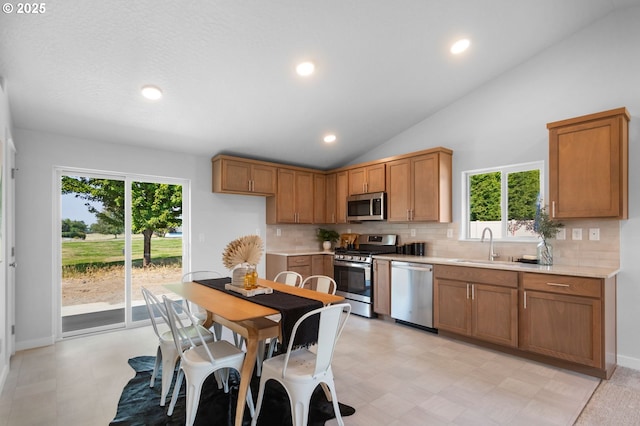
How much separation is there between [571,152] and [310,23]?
104 inches

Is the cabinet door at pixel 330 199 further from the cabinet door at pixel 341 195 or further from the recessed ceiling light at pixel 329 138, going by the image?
the recessed ceiling light at pixel 329 138

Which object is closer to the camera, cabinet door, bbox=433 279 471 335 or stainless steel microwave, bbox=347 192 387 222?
cabinet door, bbox=433 279 471 335

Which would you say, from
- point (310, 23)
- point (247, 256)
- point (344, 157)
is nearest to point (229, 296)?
point (247, 256)

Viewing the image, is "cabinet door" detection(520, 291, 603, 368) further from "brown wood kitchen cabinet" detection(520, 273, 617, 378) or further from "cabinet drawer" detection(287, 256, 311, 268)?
"cabinet drawer" detection(287, 256, 311, 268)

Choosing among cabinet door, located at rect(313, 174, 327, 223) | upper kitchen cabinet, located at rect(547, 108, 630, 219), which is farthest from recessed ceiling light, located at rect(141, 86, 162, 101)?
upper kitchen cabinet, located at rect(547, 108, 630, 219)

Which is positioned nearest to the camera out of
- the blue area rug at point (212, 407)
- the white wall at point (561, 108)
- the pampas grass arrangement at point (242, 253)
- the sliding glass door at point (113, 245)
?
the blue area rug at point (212, 407)

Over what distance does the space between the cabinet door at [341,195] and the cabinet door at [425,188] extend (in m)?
1.24

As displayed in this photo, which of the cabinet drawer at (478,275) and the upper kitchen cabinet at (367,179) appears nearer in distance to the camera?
the cabinet drawer at (478,275)

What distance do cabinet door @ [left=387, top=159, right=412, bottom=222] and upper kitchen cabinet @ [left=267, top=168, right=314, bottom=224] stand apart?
4.58 ft

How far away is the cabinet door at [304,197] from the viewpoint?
5.52m

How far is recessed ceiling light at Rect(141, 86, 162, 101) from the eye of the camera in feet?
10.5

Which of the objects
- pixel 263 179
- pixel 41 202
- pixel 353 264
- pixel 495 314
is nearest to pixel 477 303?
pixel 495 314

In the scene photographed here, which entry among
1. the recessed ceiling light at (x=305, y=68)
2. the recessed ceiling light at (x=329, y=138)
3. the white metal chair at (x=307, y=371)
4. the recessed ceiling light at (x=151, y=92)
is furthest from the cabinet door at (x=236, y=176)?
the white metal chair at (x=307, y=371)

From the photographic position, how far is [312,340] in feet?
7.03
